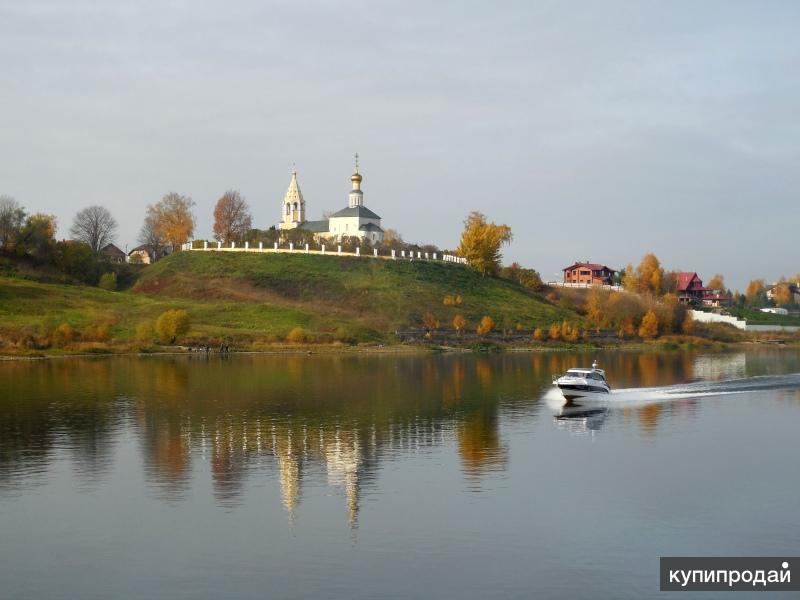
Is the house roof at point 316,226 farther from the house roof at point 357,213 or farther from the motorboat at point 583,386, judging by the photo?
the motorboat at point 583,386

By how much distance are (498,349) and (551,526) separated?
317 ft

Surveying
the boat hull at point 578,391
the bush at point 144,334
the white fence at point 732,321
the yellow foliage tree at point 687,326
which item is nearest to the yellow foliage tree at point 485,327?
the yellow foliage tree at point 687,326

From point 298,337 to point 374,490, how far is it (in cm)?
7914

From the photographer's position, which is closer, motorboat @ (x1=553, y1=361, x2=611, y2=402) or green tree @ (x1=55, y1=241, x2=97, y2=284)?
motorboat @ (x1=553, y1=361, x2=611, y2=402)

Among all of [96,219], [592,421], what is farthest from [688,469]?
[96,219]

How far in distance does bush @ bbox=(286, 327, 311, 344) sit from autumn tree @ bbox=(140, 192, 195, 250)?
73493 millimetres

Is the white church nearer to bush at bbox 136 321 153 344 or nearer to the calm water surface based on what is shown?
bush at bbox 136 321 153 344

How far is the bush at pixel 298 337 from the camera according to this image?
11419 cm

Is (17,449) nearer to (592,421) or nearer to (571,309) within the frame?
(592,421)

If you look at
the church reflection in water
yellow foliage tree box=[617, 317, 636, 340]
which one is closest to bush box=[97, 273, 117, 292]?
the church reflection in water

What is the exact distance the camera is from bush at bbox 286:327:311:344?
114 m

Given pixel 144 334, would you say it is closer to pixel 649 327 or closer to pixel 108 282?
pixel 108 282

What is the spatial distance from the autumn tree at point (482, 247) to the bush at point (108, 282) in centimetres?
6308

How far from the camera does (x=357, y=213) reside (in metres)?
183
